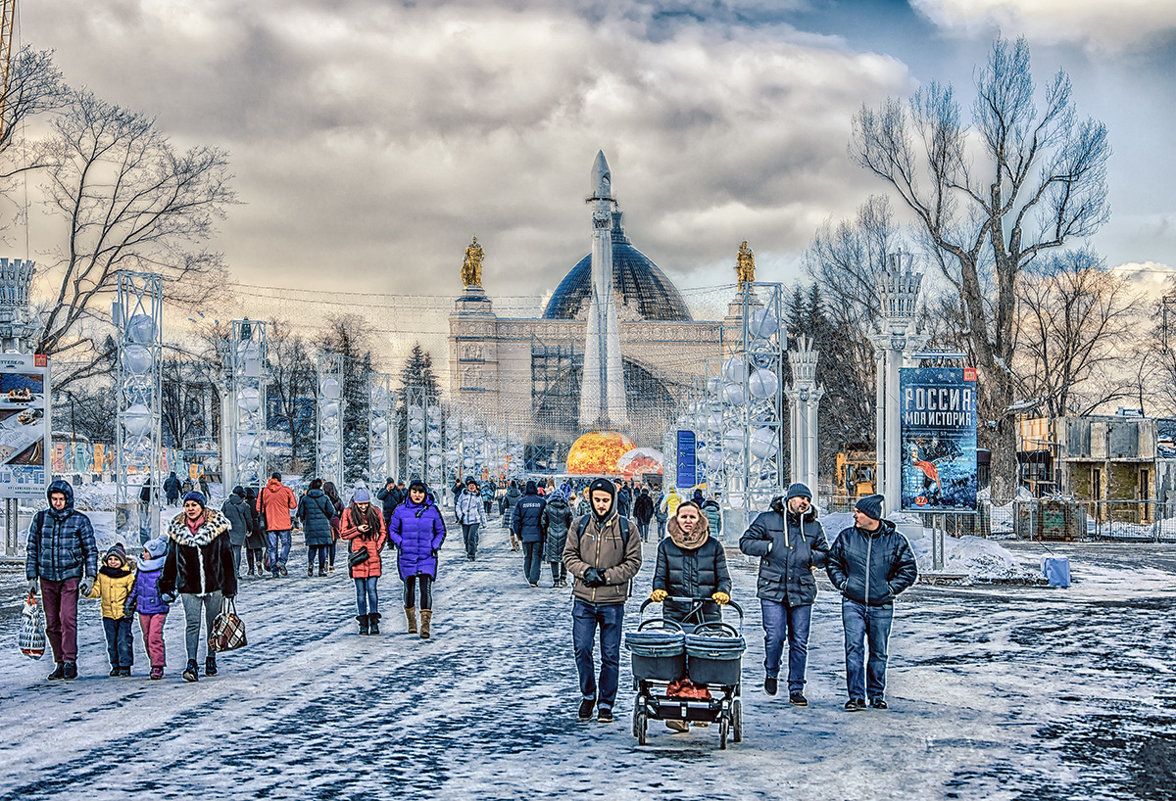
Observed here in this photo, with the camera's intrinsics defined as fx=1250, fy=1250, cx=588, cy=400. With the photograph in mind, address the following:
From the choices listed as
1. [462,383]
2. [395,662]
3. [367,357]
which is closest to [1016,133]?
[395,662]

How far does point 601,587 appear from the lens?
7.91 m

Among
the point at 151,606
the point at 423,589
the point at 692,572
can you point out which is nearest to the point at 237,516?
the point at 423,589

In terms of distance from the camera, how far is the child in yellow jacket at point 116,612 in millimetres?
9836

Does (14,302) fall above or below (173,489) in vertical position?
above

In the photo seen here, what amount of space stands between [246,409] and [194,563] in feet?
66.4

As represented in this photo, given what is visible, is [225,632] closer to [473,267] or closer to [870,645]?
[870,645]

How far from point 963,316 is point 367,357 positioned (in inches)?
1586

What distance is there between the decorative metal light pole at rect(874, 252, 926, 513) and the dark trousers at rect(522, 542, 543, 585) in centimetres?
583

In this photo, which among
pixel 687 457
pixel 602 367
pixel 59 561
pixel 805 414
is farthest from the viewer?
pixel 602 367

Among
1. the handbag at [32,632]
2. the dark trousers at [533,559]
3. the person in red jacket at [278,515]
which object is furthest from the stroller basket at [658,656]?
the person in red jacket at [278,515]

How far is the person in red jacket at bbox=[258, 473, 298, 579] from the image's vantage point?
765 inches

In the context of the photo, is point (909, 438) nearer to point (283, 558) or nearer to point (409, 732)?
point (283, 558)

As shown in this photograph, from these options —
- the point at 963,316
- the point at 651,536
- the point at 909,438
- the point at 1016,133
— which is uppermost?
the point at 1016,133

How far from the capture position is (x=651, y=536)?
35219mm
